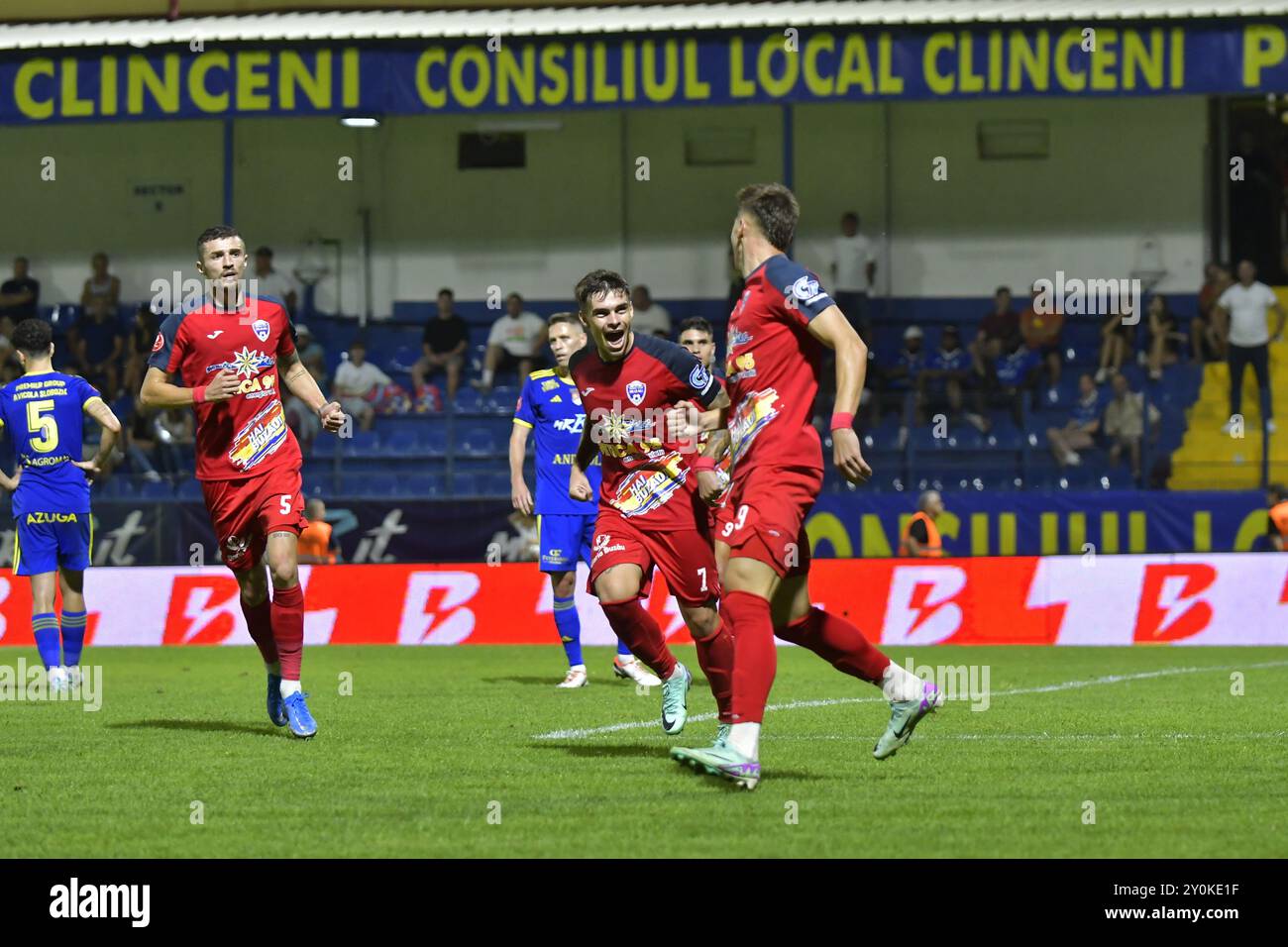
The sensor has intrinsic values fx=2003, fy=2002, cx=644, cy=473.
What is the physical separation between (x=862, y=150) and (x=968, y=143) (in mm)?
1474

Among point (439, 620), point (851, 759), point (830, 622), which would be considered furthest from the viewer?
point (439, 620)

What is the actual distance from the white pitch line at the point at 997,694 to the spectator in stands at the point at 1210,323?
8927mm

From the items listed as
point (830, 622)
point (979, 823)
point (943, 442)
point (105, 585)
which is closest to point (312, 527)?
point (105, 585)

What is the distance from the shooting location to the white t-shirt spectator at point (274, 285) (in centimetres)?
2595

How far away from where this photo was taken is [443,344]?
81.5ft

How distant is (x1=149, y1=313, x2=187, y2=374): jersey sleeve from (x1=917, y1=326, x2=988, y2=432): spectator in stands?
45.8 feet

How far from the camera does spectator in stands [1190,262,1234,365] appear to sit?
23516mm

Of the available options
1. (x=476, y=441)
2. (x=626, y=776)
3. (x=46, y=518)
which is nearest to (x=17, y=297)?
(x=476, y=441)

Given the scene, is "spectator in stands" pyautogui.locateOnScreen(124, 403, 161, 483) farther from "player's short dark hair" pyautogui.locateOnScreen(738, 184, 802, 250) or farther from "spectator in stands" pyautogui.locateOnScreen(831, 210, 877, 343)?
"player's short dark hair" pyautogui.locateOnScreen(738, 184, 802, 250)

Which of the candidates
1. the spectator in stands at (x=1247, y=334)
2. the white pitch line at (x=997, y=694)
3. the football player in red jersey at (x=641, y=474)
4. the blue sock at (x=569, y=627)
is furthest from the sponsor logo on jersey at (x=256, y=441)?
the spectator in stands at (x=1247, y=334)

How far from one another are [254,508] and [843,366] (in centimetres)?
340

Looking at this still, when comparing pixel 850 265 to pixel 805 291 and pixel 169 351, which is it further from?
pixel 805 291

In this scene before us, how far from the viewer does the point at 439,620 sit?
18.6 metres
